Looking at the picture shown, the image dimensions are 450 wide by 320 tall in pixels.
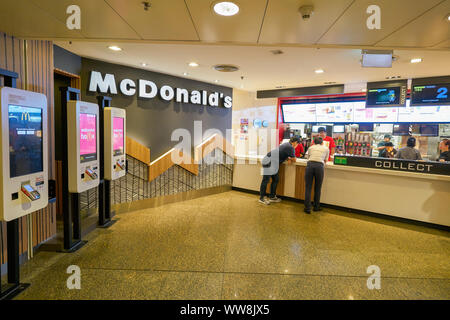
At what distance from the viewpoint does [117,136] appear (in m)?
4.24

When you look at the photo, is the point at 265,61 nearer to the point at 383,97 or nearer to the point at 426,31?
the point at 426,31

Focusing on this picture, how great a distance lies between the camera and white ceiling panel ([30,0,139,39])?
2285mm

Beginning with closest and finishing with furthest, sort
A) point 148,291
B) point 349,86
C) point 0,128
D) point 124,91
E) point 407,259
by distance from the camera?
point 0,128
point 148,291
point 407,259
point 124,91
point 349,86

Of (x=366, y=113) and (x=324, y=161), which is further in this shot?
(x=366, y=113)

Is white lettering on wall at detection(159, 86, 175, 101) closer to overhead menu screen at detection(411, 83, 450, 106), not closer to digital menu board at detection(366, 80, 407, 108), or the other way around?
digital menu board at detection(366, 80, 407, 108)

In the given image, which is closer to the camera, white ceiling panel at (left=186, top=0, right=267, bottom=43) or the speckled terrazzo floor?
white ceiling panel at (left=186, top=0, right=267, bottom=43)

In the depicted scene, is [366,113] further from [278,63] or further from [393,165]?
[278,63]

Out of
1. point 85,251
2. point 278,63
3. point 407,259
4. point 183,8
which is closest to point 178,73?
point 278,63

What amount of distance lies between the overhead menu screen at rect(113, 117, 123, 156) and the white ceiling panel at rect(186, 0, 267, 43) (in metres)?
2.03

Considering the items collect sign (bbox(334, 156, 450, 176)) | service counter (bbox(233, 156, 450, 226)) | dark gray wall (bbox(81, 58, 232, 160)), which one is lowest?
Result: service counter (bbox(233, 156, 450, 226))

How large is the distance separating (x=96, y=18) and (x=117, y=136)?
6.62 ft

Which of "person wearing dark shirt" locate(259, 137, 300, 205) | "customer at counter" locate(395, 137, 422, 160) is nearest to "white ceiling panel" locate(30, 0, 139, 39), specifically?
"person wearing dark shirt" locate(259, 137, 300, 205)

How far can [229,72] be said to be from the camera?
5641mm

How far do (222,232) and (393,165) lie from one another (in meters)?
3.44
